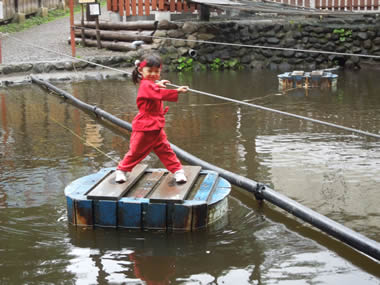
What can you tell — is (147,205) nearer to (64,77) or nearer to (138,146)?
(138,146)

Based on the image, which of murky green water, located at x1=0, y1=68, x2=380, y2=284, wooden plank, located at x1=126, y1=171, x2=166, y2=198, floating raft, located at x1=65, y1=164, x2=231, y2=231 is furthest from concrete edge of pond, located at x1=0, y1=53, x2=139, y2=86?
floating raft, located at x1=65, y1=164, x2=231, y2=231

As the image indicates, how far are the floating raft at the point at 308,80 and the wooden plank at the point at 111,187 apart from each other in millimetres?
7457

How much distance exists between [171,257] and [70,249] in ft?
2.47

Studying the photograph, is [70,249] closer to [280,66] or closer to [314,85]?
[314,85]

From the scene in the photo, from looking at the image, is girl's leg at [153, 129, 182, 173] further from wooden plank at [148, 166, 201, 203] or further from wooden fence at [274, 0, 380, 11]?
wooden fence at [274, 0, 380, 11]

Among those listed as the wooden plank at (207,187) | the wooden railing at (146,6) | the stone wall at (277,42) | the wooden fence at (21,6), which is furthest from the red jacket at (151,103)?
the wooden fence at (21,6)

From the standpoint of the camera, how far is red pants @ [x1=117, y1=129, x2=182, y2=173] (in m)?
4.83

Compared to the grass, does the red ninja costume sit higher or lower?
lower

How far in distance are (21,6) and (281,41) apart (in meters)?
10.5

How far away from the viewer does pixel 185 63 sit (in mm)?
15812

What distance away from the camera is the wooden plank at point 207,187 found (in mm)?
4598

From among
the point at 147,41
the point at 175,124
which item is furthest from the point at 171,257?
the point at 147,41

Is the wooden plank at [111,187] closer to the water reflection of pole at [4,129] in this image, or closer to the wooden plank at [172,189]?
the wooden plank at [172,189]

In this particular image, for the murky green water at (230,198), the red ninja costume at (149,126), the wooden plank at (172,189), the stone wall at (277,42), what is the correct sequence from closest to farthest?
the murky green water at (230,198) → the wooden plank at (172,189) → the red ninja costume at (149,126) → the stone wall at (277,42)
